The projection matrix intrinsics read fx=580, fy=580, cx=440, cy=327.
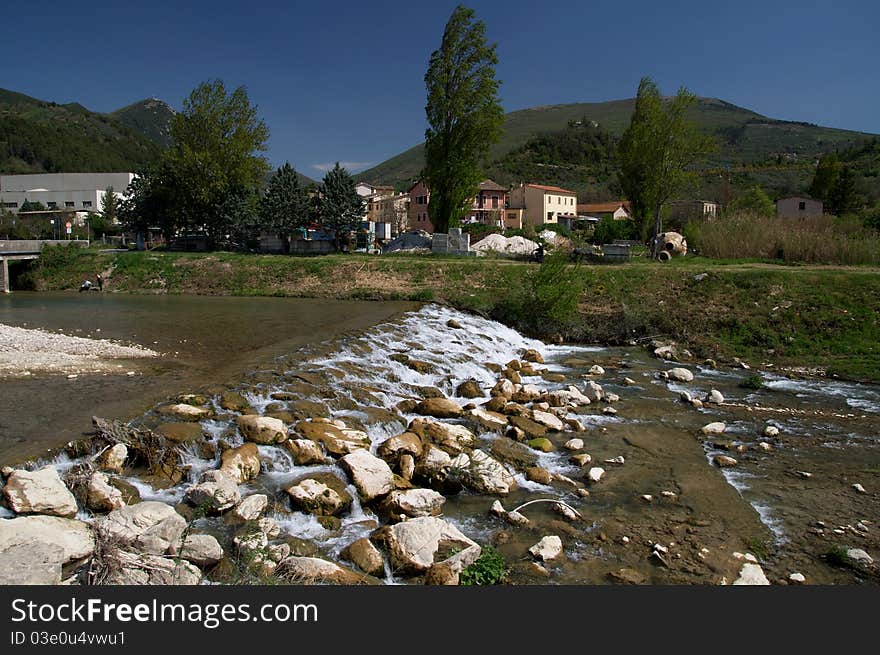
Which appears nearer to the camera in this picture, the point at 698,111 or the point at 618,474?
the point at 618,474

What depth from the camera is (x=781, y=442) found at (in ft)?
34.5

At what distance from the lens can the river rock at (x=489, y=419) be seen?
10914mm

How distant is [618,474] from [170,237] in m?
46.5

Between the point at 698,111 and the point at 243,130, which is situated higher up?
the point at 698,111

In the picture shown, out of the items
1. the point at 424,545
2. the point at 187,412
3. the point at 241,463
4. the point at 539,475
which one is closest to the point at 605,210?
the point at 539,475

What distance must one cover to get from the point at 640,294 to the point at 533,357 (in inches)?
315

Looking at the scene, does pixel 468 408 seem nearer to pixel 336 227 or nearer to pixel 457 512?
pixel 457 512

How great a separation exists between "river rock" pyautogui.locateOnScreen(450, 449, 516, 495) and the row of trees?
111ft

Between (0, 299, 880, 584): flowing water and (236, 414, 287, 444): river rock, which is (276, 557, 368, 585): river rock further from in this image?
(236, 414, 287, 444): river rock

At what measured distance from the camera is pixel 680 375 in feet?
49.7

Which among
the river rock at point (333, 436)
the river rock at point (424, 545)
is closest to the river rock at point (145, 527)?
the river rock at point (424, 545)

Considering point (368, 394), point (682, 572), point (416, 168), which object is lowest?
point (682, 572)

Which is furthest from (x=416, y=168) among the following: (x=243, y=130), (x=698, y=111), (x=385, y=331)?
(x=385, y=331)

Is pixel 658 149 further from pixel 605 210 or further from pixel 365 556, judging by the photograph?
pixel 605 210
